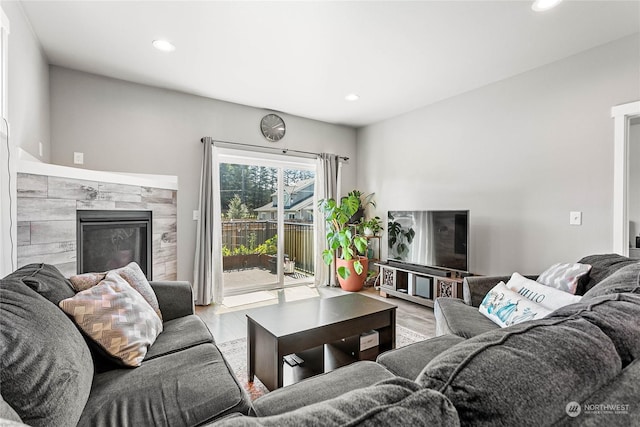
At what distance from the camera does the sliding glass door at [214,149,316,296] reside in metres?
4.13

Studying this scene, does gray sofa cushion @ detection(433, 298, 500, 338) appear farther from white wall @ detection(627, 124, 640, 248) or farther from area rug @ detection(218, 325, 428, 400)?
white wall @ detection(627, 124, 640, 248)

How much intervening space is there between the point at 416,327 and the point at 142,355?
241 centimetres

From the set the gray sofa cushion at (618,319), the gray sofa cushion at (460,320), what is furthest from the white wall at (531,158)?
the gray sofa cushion at (618,319)

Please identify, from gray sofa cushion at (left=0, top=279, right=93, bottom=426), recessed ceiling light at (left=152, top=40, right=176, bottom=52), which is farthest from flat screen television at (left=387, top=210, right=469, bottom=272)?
gray sofa cushion at (left=0, top=279, right=93, bottom=426)

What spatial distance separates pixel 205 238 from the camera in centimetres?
372

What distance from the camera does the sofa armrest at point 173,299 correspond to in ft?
6.64

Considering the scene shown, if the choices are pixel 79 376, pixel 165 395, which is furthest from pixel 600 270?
pixel 79 376

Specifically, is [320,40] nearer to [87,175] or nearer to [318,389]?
[87,175]

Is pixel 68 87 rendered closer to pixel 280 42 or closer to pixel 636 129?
pixel 280 42

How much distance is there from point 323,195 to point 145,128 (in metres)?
2.55

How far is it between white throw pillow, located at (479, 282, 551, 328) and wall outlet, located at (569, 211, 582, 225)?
1296 mm

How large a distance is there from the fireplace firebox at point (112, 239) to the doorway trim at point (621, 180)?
4.30 m

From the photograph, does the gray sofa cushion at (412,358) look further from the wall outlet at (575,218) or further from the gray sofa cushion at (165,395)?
the wall outlet at (575,218)
